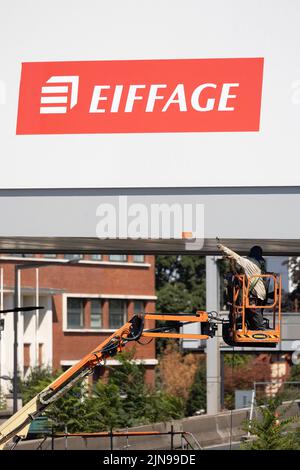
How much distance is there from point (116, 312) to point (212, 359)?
26368 mm

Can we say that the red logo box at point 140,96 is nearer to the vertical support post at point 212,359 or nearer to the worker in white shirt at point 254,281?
the worker in white shirt at point 254,281

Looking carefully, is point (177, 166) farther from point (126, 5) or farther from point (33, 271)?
point (33, 271)

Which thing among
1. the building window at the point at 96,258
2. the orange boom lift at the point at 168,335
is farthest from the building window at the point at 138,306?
the orange boom lift at the point at 168,335

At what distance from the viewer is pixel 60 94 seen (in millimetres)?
19797

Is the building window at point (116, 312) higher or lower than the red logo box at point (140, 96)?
lower

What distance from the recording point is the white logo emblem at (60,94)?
19.8 m

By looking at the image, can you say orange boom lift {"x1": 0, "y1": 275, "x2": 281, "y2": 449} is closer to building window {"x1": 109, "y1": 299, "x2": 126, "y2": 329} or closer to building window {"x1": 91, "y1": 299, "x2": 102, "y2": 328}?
building window {"x1": 91, "y1": 299, "x2": 102, "y2": 328}

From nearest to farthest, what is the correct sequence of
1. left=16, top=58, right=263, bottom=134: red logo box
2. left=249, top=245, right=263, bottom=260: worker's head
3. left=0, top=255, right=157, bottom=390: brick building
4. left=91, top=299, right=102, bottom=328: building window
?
left=16, top=58, right=263, bottom=134: red logo box
left=249, top=245, right=263, bottom=260: worker's head
left=0, top=255, right=157, bottom=390: brick building
left=91, top=299, right=102, bottom=328: building window

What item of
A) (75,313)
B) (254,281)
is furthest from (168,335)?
(75,313)

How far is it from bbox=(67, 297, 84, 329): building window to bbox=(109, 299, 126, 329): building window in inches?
112

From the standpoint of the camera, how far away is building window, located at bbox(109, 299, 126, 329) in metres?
95.6

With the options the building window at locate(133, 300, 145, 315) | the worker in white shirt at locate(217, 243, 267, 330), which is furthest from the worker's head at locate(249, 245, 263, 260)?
the building window at locate(133, 300, 145, 315)

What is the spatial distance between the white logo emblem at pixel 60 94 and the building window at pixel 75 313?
237 feet

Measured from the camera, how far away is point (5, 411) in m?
61.4
